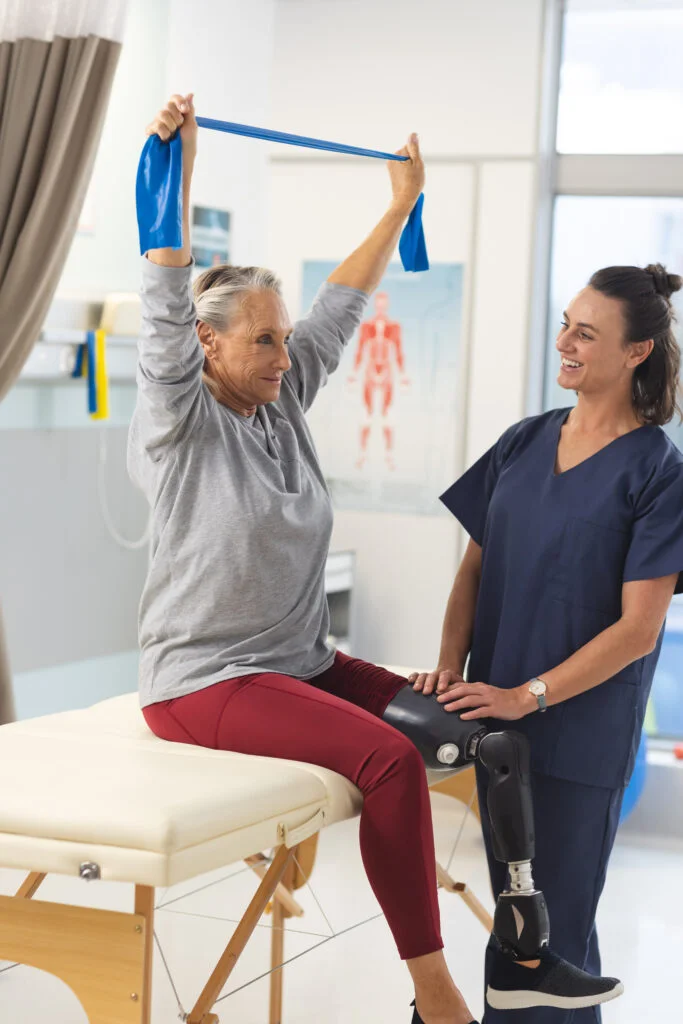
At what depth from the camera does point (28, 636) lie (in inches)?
142

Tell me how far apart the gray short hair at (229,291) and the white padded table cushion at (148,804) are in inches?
25.6

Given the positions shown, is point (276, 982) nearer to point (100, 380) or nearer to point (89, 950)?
point (89, 950)

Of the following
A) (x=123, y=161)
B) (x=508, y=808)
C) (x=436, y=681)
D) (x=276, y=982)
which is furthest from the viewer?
(x=123, y=161)

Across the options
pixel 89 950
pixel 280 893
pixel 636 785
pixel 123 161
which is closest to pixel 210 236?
pixel 123 161

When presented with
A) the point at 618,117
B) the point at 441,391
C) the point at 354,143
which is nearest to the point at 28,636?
the point at 441,391

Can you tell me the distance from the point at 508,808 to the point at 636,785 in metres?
1.86

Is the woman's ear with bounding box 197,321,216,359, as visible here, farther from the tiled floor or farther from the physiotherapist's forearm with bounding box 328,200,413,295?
the tiled floor

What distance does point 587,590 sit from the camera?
6.48 ft

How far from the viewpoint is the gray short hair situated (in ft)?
6.56

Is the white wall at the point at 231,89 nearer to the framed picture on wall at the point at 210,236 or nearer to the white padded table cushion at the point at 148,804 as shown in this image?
the framed picture on wall at the point at 210,236

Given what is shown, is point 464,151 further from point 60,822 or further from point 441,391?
point 60,822

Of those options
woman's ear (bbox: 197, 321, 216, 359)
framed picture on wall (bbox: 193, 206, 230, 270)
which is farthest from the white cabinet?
woman's ear (bbox: 197, 321, 216, 359)

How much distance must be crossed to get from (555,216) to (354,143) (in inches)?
26.0

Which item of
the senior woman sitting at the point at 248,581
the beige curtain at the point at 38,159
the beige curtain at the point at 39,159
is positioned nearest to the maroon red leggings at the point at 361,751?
the senior woman sitting at the point at 248,581
